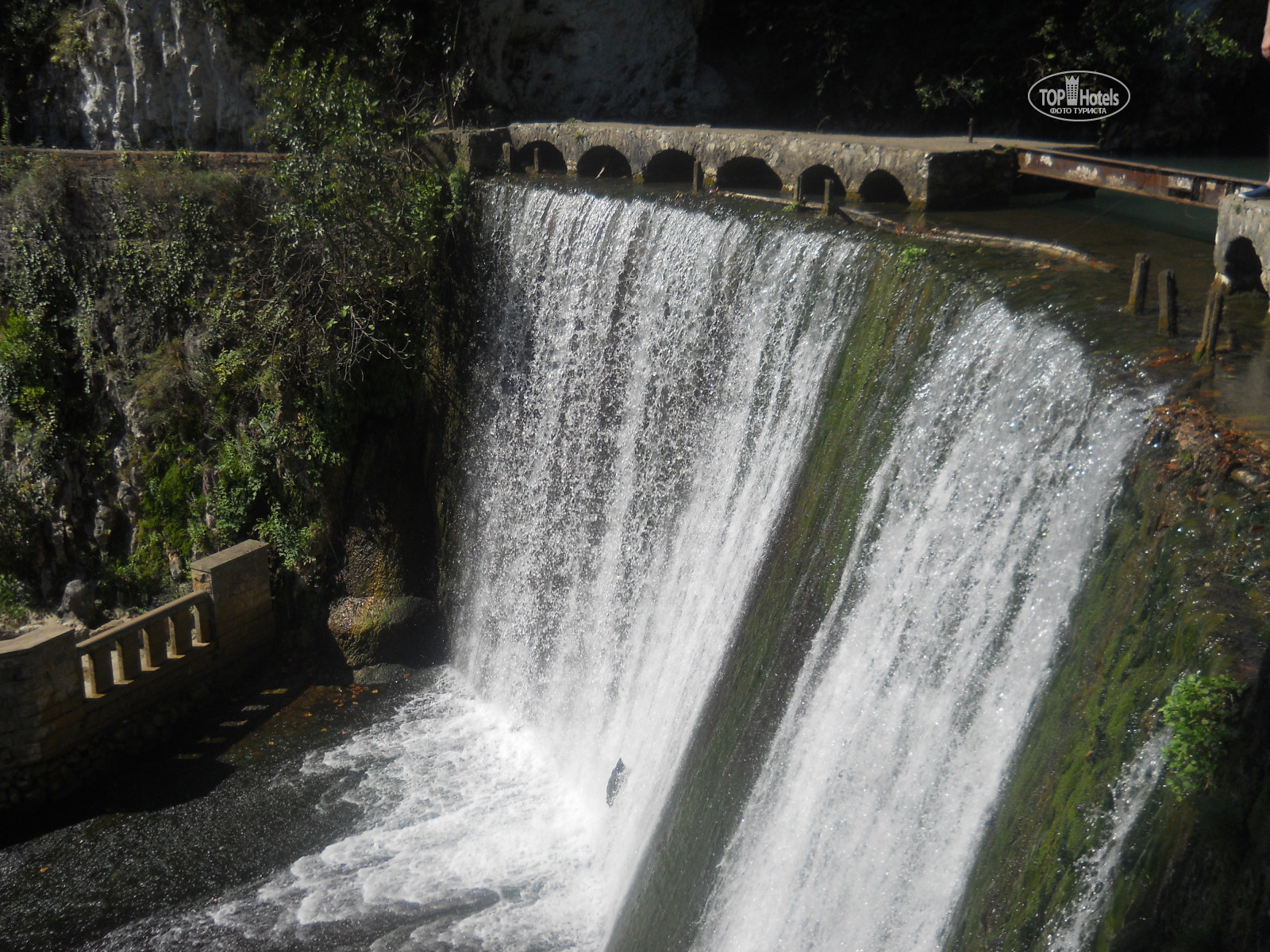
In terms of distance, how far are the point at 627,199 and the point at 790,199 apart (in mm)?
1609

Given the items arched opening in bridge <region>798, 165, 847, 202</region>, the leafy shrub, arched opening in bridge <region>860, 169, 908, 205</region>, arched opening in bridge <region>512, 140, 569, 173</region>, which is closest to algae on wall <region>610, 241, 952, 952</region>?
arched opening in bridge <region>860, 169, 908, 205</region>

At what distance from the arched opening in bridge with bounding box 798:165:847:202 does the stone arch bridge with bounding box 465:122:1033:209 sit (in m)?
0.01

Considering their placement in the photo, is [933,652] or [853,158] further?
[853,158]

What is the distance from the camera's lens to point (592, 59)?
1675 centimetres

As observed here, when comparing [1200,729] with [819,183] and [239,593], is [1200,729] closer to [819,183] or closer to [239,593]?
[819,183]

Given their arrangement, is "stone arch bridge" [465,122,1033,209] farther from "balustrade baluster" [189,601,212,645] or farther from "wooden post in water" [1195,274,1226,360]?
"balustrade baluster" [189,601,212,645]

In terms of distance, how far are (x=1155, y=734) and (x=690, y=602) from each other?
168 inches

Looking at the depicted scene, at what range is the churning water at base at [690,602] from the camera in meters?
4.82

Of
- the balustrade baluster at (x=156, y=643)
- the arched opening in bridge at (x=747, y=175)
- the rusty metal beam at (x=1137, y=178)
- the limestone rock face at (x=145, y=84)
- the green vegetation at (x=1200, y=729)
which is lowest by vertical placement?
the balustrade baluster at (x=156, y=643)

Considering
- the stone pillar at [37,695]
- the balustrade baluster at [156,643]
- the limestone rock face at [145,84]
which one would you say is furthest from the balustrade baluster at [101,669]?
the limestone rock face at [145,84]

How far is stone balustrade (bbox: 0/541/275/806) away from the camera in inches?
361

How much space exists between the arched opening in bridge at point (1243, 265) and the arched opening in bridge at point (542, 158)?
8903mm

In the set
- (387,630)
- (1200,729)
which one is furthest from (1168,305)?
(387,630)

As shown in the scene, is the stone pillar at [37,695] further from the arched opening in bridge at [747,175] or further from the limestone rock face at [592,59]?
the limestone rock face at [592,59]
